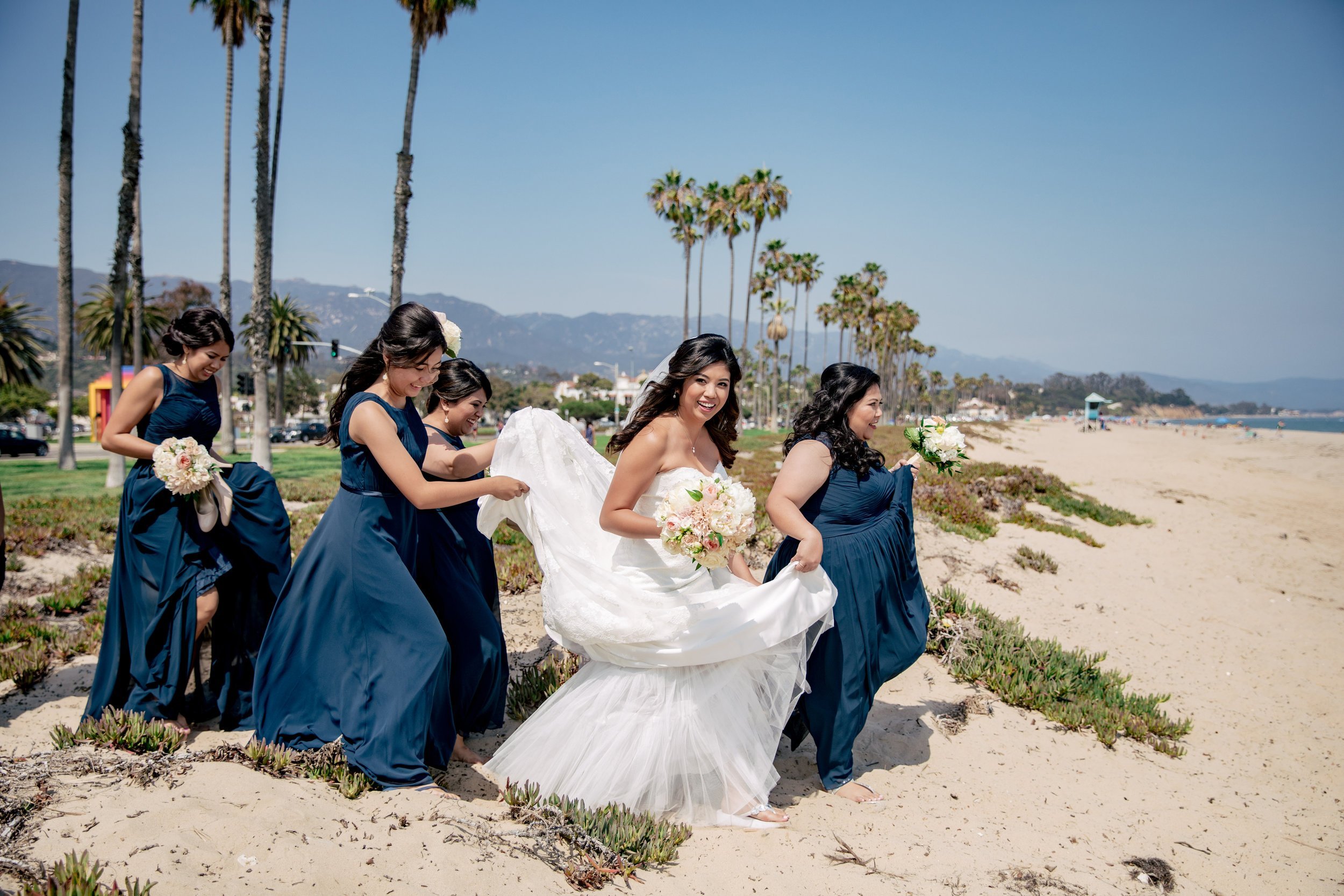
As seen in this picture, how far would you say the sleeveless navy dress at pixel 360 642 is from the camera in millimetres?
3979

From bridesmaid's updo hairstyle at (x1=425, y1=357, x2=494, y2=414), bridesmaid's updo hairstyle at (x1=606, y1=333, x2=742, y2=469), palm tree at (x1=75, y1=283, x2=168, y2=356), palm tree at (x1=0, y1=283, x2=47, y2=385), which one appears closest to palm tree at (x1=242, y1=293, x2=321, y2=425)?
palm tree at (x1=75, y1=283, x2=168, y2=356)

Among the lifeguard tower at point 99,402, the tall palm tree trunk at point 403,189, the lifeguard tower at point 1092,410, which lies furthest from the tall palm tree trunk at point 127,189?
the lifeguard tower at point 1092,410

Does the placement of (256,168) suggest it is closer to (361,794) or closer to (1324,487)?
(361,794)

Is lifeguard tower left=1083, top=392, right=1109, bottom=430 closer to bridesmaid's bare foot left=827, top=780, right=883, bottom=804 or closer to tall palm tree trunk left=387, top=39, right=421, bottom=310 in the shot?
tall palm tree trunk left=387, top=39, right=421, bottom=310

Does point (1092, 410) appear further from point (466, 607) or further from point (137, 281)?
point (466, 607)

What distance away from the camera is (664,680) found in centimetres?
405

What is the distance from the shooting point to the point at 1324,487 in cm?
2809

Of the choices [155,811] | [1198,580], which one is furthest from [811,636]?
[1198,580]

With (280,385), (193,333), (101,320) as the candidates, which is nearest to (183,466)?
(193,333)

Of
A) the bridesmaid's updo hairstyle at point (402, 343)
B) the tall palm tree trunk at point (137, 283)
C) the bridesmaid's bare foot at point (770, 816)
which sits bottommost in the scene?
the bridesmaid's bare foot at point (770, 816)

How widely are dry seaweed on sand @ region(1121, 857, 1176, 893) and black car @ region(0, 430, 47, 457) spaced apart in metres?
46.3

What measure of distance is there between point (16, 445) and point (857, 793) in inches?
1802

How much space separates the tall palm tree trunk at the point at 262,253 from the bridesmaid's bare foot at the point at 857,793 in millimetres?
19199

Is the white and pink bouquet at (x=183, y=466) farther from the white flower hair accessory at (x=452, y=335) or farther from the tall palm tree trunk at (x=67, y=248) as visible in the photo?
the tall palm tree trunk at (x=67, y=248)
